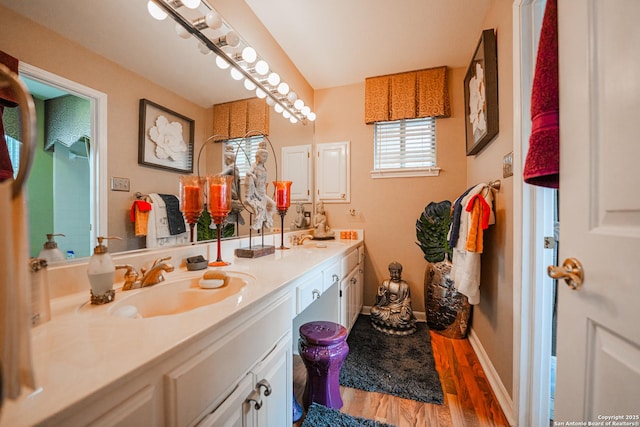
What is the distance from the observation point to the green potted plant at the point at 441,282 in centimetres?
201

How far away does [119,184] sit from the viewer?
927mm

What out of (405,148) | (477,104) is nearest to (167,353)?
(477,104)

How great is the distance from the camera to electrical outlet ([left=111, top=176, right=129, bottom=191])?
907 millimetres

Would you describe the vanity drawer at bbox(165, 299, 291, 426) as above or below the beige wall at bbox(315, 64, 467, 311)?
below

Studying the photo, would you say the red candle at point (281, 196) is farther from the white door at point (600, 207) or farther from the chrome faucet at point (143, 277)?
the white door at point (600, 207)

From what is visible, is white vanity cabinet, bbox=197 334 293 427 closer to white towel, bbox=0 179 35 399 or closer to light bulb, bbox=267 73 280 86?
white towel, bbox=0 179 35 399

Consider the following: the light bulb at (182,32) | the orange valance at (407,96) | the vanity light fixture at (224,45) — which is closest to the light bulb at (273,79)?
the vanity light fixture at (224,45)

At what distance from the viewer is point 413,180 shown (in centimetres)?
247

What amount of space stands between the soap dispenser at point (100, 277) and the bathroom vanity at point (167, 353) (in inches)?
1.2

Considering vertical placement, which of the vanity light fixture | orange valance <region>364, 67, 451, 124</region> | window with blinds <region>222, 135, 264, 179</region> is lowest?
window with blinds <region>222, 135, 264, 179</region>

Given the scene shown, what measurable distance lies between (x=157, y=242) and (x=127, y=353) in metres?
0.73

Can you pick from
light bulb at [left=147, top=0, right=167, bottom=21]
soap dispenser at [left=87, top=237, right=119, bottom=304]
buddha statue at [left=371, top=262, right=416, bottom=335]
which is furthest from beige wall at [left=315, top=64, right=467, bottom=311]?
soap dispenser at [left=87, top=237, right=119, bottom=304]

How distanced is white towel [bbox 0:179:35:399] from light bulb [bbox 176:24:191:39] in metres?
1.32

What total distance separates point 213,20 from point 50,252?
1254 mm
